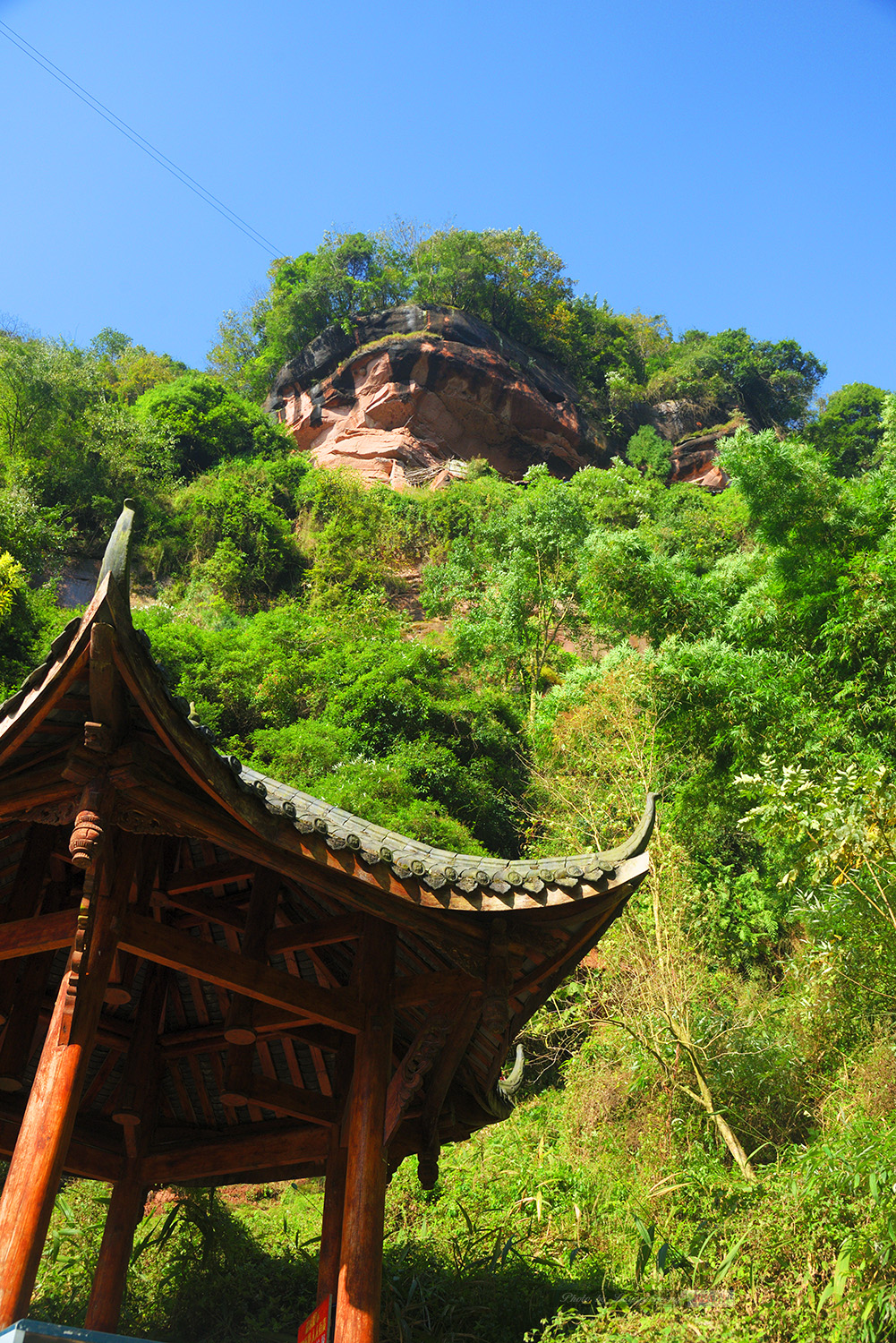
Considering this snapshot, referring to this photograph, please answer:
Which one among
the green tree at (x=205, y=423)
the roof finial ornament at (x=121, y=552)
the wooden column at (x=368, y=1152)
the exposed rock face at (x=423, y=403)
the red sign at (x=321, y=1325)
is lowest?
the red sign at (x=321, y=1325)

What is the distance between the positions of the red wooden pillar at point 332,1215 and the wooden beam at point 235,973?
106cm

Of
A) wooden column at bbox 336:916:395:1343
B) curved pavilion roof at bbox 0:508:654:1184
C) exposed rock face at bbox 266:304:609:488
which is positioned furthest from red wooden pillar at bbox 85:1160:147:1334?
exposed rock face at bbox 266:304:609:488

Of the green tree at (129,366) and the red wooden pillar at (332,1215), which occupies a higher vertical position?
the green tree at (129,366)

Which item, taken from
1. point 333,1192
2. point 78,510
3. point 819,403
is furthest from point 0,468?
point 819,403

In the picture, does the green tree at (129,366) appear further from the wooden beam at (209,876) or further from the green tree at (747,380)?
the wooden beam at (209,876)

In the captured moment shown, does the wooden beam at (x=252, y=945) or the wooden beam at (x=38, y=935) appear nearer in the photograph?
the wooden beam at (x=38, y=935)

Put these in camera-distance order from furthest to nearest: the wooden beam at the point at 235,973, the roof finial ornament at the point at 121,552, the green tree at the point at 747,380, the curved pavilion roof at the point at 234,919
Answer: the green tree at the point at 747,380
the wooden beam at the point at 235,973
the curved pavilion roof at the point at 234,919
the roof finial ornament at the point at 121,552

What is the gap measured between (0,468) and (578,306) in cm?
2577

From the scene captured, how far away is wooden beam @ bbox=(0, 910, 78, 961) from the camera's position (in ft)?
12.4

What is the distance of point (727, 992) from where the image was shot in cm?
1107

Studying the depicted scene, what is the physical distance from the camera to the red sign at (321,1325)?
13.3 feet

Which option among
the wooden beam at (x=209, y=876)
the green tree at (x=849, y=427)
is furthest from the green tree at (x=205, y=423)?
the wooden beam at (x=209, y=876)

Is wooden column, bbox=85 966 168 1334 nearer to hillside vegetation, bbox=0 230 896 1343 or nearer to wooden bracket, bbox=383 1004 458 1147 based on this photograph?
hillside vegetation, bbox=0 230 896 1343

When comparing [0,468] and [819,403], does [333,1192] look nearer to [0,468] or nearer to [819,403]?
[0,468]
